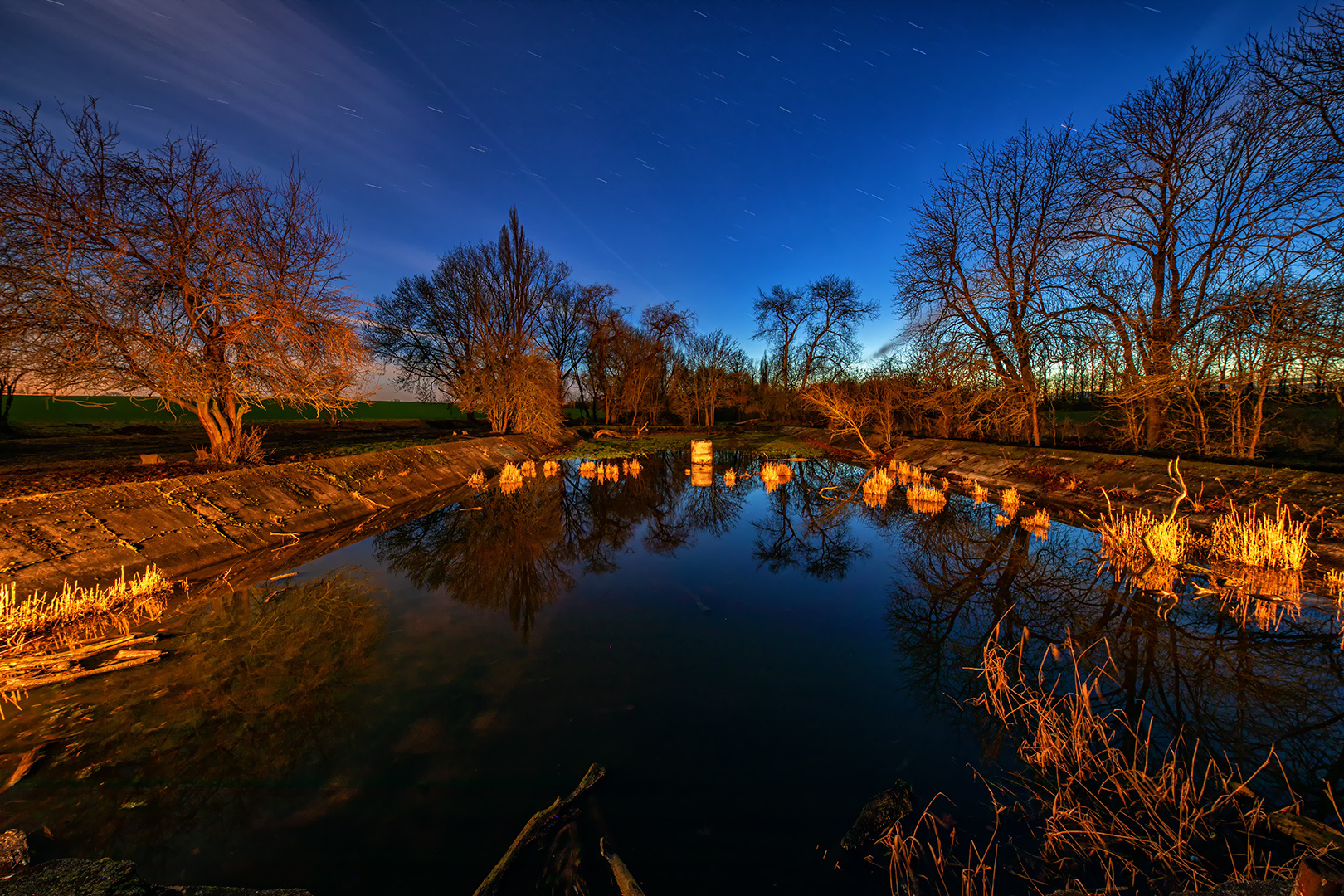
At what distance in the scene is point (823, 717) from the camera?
461cm

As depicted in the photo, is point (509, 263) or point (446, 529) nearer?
point (446, 529)

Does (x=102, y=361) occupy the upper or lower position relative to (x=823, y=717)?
upper

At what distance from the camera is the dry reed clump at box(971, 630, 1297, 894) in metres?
2.86

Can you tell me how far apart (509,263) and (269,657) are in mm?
28381

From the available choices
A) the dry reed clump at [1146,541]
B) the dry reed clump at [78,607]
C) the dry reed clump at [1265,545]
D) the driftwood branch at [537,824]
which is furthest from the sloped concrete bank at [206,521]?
the dry reed clump at [1265,545]

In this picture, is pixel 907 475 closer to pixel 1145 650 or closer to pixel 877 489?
pixel 877 489

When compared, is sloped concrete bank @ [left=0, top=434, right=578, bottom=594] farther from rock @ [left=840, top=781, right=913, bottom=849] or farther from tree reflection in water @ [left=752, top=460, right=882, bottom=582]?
rock @ [left=840, top=781, right=913, bottom=849]

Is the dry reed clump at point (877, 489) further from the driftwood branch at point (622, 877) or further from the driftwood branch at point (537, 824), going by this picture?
the driftwood branch at point (622, 877)

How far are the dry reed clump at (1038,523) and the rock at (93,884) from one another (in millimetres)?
13180

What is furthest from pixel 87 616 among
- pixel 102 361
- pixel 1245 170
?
pixel 1245 170

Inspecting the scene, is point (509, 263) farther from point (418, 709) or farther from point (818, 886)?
point (818, 886)

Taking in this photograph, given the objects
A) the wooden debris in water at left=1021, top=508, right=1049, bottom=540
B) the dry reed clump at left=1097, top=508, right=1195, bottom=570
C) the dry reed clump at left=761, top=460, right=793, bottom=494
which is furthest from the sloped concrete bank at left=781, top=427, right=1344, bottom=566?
the dry reed clump at left=761, top=460, right=793, bottom=494

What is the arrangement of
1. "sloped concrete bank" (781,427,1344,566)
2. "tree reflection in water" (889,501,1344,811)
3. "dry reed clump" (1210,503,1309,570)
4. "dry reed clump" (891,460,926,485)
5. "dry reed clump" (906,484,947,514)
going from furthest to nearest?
"dry reed clump" (891,460,926,485) → "dry reed clump" (906,484,947,514) → "sloped concrete bank" (781,427,1344,566) → "dry reed clump" (1210,503,1309,570) → "tree reflection in water" (889,501,1344,811)

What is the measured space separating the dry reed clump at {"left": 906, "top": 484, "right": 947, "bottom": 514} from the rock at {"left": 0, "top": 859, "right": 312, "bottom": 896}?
1431cm
